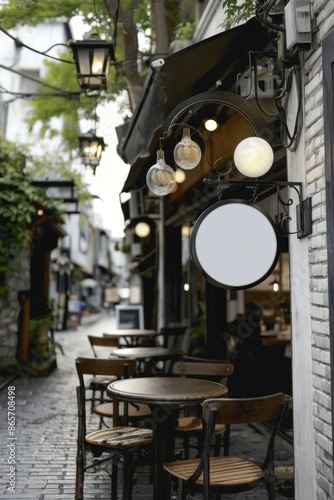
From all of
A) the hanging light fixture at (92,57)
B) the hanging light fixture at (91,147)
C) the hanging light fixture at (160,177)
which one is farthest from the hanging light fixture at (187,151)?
the hanging light fixture at (91,147)

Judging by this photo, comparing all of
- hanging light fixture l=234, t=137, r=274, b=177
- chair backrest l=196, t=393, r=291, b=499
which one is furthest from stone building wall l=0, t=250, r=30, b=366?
chair backrest l=196, t=393, r=291, b=499

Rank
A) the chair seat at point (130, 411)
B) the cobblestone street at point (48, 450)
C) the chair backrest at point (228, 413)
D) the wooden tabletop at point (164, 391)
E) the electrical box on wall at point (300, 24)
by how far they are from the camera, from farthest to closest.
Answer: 1. the chair seat at point (130, 411)
2. the cobblestone street at point (48, 450)
3. the wooden tabletop at point (164, 391)
4. the electrical box on wall at point (300, 24)
5. the chair backrest at point (228, 413)

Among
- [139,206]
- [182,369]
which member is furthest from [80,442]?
[139,206]

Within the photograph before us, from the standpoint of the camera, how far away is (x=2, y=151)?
11.9 m

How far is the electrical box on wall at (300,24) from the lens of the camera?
386 centimetres

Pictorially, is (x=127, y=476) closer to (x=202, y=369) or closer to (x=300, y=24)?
(x=202, y=369)

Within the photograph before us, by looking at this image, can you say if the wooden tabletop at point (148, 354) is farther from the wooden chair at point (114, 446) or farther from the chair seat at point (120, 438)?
the chair seat at point (120, 438)

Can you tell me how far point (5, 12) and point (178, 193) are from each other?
4.89 m

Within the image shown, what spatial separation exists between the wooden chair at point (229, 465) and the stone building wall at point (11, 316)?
26.3 feet

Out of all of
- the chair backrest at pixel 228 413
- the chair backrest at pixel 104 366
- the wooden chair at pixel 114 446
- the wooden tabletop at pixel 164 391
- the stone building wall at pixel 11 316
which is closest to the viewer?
the chair backrest at pixel 228 413

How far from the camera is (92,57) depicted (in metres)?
7.27

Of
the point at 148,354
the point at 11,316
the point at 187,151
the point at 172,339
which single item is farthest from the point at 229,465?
the point at 11,316

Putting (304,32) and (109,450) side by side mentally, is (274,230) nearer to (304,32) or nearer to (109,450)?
(304,32)

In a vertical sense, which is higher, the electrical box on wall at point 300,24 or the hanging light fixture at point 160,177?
the electrical box on wall at point 300,24
